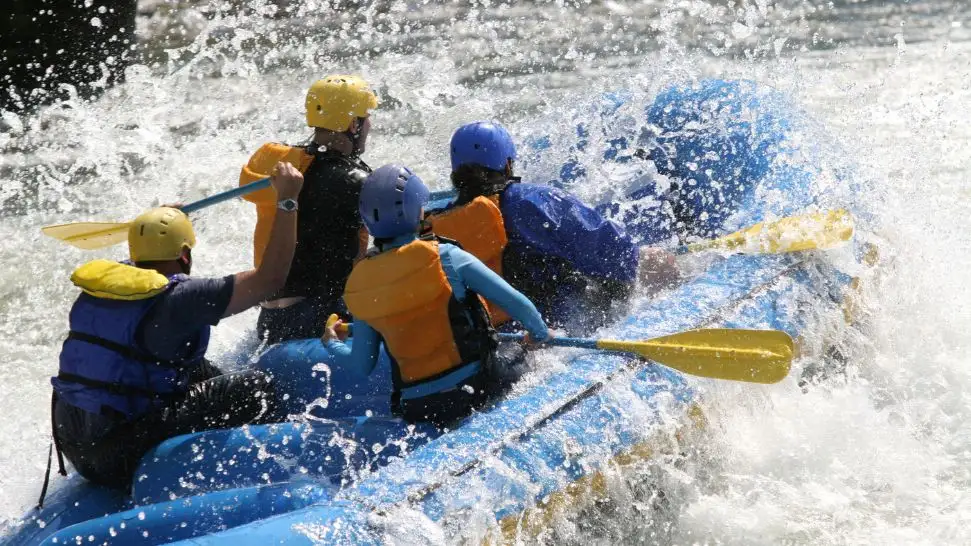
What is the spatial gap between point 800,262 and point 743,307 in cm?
56

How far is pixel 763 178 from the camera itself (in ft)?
18.5

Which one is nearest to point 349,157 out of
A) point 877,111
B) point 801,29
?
point 877,111

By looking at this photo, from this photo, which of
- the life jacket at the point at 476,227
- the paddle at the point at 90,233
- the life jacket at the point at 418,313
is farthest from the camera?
the paddle at the point at 90,233

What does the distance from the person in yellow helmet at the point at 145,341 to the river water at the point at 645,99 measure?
1.83ft

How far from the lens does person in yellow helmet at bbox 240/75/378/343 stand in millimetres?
4543

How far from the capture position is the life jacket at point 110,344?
11.9 ft

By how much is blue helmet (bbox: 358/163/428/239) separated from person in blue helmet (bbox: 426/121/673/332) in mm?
629

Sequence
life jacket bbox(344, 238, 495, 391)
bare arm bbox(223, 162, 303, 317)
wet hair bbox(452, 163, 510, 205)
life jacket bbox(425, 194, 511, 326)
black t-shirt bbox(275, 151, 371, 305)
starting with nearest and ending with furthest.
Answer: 1. life jacket bbox(344, 238, 495, 391)
2. bare arm bbox(223, 162, 303, 317)
3. life jacket bbox(425, 194, 511, 326)
4. wet hair bbox(452, 163, 510, 205)
5. black t-shirt bbox(275, 151, 371, 305)

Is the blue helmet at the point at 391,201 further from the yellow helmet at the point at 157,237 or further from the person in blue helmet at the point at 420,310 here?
the yellow helmet at the point at 157,237

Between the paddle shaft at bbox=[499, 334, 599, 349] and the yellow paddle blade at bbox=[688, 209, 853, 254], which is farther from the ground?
the paddle shaft at bbox=[499, 334, 599, 349]

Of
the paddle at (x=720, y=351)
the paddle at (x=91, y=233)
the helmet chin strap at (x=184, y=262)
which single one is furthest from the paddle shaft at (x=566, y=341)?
the paddle at (x=91, y=233)

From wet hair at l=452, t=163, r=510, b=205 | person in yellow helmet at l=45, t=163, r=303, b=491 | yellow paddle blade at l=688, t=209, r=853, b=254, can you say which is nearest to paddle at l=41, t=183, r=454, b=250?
wet hair at l=452, t=163, r=510, b=205

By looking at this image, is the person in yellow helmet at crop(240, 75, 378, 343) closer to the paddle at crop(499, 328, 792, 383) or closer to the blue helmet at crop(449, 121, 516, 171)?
the blue helmet at crop(449, 121, 516, 171)

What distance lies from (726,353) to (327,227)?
1826mm
